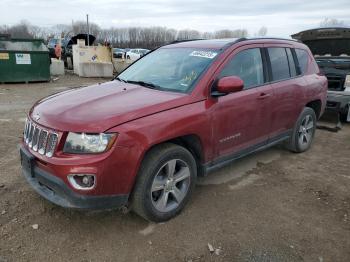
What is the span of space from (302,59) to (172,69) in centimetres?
250

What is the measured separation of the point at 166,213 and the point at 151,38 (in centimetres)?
10260

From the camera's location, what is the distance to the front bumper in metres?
3.01

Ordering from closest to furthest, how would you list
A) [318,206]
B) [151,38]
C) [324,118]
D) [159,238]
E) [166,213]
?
1. [159,238]
2. [166,213]
3. [318,206]
4. [324,118]
5. [151,38]

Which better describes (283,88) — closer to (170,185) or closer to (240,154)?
(240,154)

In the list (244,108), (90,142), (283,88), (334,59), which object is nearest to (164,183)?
(90,142)

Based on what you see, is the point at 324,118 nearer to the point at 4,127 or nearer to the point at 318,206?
the point at 318,206

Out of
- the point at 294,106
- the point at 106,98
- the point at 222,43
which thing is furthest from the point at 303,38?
the point at 106,98

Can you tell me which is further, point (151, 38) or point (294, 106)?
point (151, 38)

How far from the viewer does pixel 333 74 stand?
25.3ft

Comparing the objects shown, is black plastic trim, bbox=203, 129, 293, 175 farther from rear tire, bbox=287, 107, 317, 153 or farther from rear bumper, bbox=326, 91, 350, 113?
rear bumper, bbox=326, 91, 350, 113

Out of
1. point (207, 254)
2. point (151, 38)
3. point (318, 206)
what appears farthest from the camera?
point (151, 38)

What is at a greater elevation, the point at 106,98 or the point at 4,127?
the point at 106,98

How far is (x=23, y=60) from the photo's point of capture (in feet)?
46.4

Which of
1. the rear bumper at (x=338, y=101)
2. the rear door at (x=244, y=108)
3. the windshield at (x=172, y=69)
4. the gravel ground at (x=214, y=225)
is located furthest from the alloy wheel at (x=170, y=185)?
the rear bumper at (x=338, y=101)
